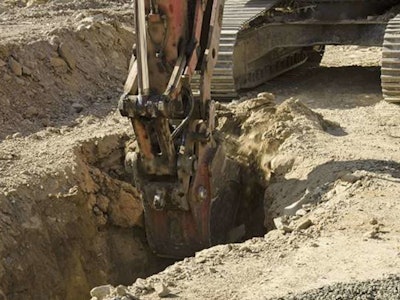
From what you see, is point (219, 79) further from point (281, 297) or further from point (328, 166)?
point (281, 297)

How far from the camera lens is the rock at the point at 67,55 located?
1159cm

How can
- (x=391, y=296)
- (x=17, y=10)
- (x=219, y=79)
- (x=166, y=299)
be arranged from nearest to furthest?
(x=391, y=296) → (x=166, y=299) → (x=219, y=79) → (x=17, y=10)

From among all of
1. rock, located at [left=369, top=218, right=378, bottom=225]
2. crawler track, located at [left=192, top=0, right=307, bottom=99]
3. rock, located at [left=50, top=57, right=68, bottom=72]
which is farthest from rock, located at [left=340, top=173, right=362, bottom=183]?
rock, located at [left=50, top=57, right=68, bottom=72]

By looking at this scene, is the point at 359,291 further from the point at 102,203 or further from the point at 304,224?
the point at 102,203

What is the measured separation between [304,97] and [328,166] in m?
3.62

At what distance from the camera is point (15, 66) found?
1088 centimetres

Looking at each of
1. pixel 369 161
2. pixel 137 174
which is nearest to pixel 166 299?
pixel 137 174

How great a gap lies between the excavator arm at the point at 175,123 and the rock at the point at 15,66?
11.8ft

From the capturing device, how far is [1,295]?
7.76m

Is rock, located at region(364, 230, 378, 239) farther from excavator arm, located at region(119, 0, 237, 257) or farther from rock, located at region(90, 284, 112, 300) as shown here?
rock, located at region(90, 284, 112, 300)

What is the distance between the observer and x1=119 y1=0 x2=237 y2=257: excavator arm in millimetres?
7230

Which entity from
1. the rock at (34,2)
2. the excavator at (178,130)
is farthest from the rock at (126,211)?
the rock at (34,2)

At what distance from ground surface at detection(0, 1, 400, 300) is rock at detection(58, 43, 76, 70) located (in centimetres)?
2

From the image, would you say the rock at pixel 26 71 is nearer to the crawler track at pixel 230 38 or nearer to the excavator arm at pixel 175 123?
the crawler track at pixel 230 38
